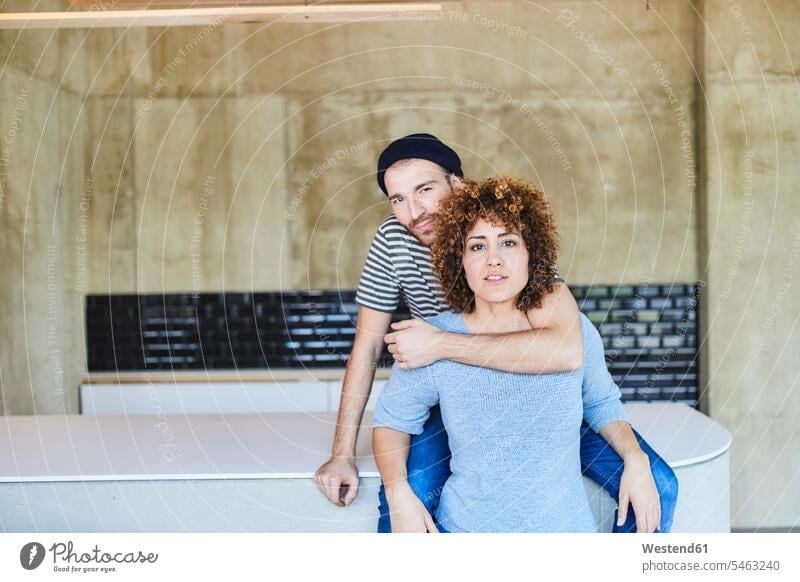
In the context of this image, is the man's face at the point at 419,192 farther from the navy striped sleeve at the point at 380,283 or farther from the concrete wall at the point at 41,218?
the concrete wall at the point at 41,218

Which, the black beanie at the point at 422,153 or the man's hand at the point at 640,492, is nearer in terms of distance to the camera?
the man's hand at the point at 640,492

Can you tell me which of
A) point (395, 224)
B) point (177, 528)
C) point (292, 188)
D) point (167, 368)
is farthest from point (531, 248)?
point (167, 368)

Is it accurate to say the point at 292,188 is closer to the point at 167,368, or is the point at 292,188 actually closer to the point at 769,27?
the point at 167,368

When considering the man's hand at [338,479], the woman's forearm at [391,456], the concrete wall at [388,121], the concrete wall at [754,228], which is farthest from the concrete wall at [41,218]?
the concrete wall at [754,228]

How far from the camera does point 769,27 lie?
2.55m

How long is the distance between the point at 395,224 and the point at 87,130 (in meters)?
1.80

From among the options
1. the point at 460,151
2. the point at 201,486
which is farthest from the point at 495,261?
the point at 460,151

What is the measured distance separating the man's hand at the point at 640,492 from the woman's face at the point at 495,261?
32 cm

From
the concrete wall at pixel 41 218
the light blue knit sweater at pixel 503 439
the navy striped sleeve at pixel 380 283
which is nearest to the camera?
the light blue knit sweater at pixel 503 439

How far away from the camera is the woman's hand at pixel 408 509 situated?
115 cm

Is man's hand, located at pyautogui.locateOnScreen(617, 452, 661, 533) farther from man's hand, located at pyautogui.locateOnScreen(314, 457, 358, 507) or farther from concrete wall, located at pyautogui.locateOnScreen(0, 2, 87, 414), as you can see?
concrete wall, located at pyautogui.locateOnScreen(0, 2, 87, 414)

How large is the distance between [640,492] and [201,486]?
0.68m

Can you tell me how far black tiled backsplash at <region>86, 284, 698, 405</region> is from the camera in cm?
275
